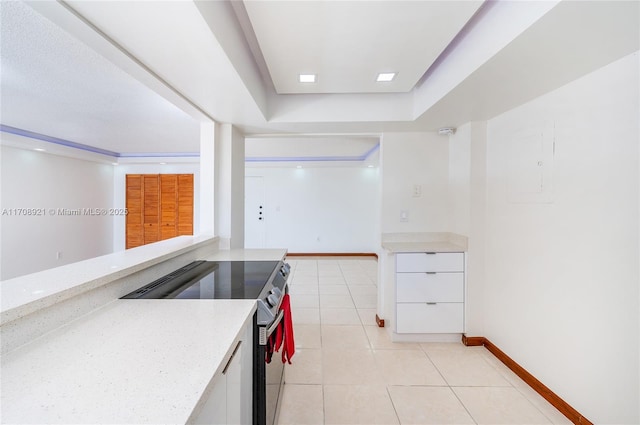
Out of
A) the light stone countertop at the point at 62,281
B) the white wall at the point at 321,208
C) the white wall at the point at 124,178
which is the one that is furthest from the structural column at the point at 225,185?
the white wall at the point at 124,178

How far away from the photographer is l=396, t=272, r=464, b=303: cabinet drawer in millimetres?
2473

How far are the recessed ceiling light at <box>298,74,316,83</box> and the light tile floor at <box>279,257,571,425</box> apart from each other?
2.24 m

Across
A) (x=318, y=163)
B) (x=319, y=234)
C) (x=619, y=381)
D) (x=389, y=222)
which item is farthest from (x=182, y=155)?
(x=619, y=381)

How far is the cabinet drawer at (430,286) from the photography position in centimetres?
247

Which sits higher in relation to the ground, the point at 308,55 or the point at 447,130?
the point at 308,55

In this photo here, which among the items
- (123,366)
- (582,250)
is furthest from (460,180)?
(123,366)

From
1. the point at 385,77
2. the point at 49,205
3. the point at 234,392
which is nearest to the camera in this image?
the point at 234,392

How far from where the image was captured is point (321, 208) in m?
6.31

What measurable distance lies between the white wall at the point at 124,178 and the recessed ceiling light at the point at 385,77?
16.8 feet

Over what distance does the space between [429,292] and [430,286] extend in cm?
6

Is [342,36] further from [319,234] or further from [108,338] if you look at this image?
[319,234]

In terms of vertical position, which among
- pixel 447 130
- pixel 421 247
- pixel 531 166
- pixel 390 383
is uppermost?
pixel 447 130

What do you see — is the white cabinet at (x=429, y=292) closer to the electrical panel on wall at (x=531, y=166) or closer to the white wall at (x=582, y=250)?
the white wall at (x=582, y=250)

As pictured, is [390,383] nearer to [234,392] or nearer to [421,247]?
[421,247]
